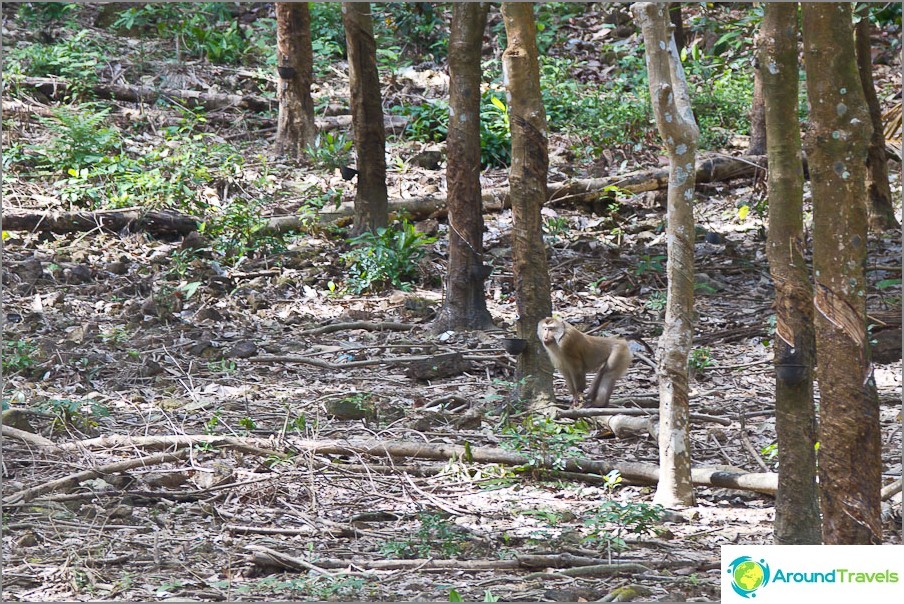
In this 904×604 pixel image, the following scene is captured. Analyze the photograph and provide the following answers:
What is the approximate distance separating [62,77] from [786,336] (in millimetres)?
14054

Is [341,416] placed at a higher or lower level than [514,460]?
higher

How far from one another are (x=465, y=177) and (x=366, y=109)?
2793mm

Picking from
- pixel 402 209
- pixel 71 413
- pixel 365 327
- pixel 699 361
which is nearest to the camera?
pixel 71 413

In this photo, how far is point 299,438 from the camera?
7.41m

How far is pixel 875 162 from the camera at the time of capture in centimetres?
1222

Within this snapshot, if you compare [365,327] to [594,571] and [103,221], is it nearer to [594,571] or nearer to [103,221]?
[103,221]

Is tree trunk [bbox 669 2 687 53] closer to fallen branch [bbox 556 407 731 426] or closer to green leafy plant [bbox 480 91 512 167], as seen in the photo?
green leafy plant [bbox 480 91 512 167]

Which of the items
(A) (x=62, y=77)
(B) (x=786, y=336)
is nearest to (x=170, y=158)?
(A) (x=62, y=77)

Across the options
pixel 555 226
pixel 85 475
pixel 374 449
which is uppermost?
pixel 555 226

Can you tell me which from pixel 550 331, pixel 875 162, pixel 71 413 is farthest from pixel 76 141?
pixel 875 162

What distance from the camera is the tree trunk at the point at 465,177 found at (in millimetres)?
9445

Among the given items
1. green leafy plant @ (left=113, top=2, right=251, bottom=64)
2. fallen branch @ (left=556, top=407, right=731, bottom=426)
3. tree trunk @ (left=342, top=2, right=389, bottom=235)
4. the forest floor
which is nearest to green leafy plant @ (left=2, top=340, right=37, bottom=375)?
the forest floor

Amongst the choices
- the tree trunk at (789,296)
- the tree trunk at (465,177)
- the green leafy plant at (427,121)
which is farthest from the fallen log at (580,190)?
the tree trunk at (789,296)
